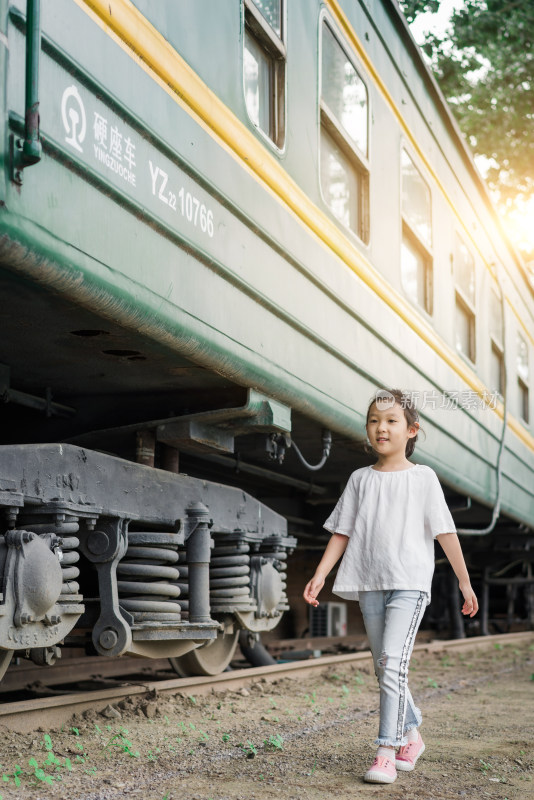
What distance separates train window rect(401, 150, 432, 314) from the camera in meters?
5.95

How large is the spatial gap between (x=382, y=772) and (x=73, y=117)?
80.1 inches

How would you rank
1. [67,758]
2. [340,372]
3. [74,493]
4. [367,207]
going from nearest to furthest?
1. [67,758]
2. [74,493]
3. [340,372]
4. [367,207]

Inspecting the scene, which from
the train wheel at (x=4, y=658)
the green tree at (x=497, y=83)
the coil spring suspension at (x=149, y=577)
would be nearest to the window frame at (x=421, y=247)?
the coil spring suspension at (x=149, y=577)

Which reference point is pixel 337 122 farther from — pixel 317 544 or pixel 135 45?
pixel 317 544

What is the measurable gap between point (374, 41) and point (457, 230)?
Result: 2100 mm

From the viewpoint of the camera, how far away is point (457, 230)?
284 inches

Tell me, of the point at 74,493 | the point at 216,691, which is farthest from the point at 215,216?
the point at 216,691

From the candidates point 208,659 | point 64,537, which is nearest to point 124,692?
Answer: point 208,659

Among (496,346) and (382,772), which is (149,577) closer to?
(382,772)

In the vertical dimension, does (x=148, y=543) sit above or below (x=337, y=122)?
below

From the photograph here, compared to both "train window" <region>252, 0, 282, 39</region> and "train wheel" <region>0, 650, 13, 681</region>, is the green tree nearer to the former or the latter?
"train window" <region>252, 0, 282, 39</region>

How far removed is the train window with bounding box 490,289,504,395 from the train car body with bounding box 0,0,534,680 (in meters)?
1.81

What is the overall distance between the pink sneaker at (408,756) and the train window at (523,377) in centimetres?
713

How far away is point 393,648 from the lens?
2.99m
